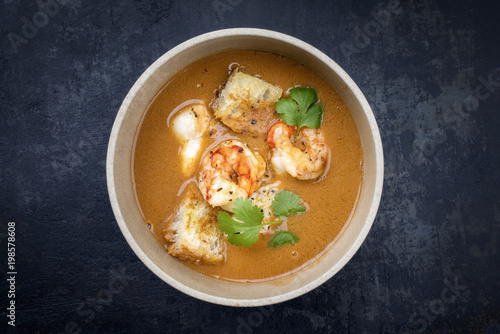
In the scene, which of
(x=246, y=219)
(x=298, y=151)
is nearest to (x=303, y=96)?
(x=298, y=151)

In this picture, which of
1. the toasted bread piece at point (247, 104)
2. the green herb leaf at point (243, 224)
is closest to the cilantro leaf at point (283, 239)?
the green herb leaf at point (243, 224)

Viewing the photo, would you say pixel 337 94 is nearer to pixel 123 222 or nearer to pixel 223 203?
pixel 223 203

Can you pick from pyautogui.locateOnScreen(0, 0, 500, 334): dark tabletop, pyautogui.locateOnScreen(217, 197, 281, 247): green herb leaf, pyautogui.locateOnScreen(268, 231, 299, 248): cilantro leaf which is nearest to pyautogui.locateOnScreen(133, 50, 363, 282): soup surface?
pyautogui.locateOnScreen(268, 231, 299, 248): cilantro leaf

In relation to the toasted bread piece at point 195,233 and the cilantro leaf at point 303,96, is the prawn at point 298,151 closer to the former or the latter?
the cilantro leaf at point 303,96

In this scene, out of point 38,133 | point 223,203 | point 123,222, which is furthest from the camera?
point 38,133

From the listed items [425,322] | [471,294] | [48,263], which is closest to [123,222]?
[48,263]

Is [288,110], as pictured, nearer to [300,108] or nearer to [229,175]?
[300,108]
